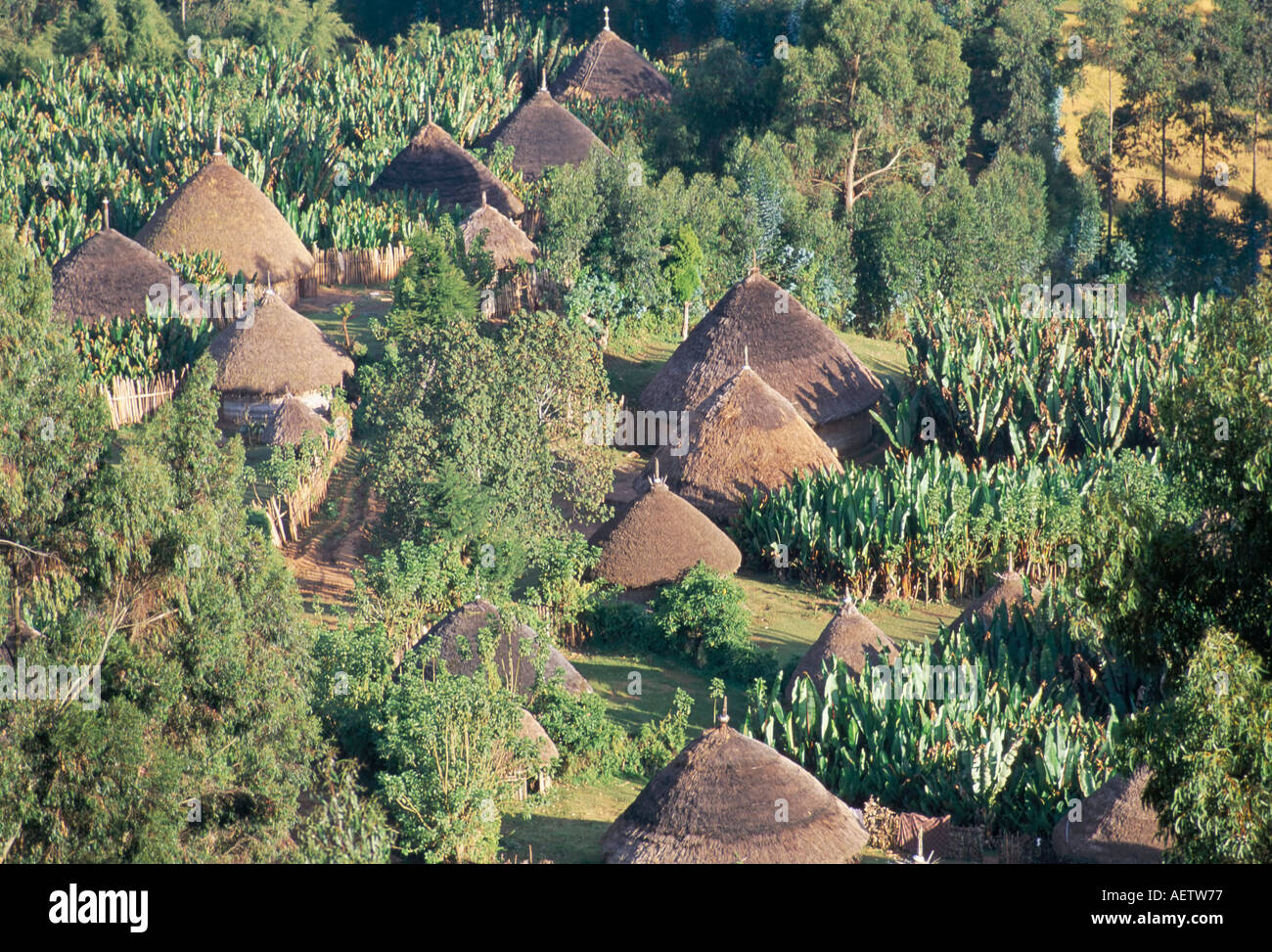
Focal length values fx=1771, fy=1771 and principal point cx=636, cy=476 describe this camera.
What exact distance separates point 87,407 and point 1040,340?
15598mm

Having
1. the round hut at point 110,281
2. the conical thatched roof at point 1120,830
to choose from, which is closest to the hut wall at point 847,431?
the round hut at point 110,281

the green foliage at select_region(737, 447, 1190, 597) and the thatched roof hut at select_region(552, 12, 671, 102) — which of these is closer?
the green foliage at select_region(737, 447, 1190, 597)

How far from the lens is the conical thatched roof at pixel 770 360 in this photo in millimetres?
24750

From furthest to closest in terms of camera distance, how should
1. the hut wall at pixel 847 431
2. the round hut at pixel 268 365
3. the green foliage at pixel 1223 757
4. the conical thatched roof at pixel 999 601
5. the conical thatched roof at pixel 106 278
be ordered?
the conical thatched roof at pixel 106 278 → the hut wall at pixel 847 431 → the round hut at pixel 268 365 → the conical thatched roof at pixel 999 601 → the green foliage at pixel 1223 757

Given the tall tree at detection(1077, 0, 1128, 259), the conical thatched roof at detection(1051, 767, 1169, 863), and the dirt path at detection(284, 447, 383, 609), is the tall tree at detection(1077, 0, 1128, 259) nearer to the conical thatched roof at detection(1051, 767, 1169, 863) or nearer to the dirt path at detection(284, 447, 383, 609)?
the dirt path at detection(284, 447, 383, 609)

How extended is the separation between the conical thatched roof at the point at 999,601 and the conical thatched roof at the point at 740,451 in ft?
15.0

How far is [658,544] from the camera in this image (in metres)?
19.9

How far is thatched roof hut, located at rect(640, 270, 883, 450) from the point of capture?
24766mm

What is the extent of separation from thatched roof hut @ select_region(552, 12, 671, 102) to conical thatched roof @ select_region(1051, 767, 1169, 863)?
3090cm

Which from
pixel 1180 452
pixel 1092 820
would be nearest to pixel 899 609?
pixel 1092 820

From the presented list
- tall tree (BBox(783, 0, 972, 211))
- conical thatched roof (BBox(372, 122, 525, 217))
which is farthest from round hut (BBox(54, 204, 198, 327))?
tall tree (BBox(783, 0, 972, 211))

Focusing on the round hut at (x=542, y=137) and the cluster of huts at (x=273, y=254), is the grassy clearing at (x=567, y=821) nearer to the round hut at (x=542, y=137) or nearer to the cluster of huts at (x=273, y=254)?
the cluster of huts at (x=273, y=254)

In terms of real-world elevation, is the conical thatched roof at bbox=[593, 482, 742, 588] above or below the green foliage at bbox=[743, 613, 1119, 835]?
above

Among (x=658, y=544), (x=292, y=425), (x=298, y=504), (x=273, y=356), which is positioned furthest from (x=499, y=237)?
(x=658, y=544)
